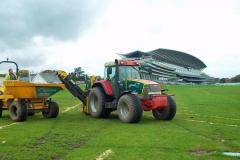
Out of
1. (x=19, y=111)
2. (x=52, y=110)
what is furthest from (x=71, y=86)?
(x=19, y=111)

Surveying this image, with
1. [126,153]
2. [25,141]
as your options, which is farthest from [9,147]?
[126,153]

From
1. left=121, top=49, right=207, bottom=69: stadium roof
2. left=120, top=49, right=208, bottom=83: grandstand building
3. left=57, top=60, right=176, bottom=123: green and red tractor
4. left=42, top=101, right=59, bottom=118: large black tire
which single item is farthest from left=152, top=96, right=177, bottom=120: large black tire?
left=121, top=49, right=207, bottom=69: stadium roof

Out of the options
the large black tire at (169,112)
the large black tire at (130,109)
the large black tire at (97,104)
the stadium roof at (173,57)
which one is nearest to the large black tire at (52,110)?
the large black tire at (97,104)

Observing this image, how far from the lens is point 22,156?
9.01 metres

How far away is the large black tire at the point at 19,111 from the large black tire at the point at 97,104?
309cm

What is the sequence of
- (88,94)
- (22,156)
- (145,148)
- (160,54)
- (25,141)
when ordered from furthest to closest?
1. (160,54)
2. (88,94)
3. (25,141)
4. (145,148)
5. (22,156)

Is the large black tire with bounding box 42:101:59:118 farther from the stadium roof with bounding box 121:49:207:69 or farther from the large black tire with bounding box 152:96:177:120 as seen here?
the stadium roof with bounding box 121:49:207:69

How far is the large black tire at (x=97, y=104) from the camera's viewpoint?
17.3m

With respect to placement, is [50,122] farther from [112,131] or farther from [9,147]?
[9,147]

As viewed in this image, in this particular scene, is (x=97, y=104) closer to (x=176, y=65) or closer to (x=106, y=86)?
(x=106, y=86)

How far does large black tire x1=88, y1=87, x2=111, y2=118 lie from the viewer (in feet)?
Answer: 56.7

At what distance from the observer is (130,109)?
49.5 feet

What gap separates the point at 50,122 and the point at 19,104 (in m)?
1.50

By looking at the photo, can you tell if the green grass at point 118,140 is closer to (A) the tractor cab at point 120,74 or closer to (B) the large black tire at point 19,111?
(B) the large black tire at point 19,111
